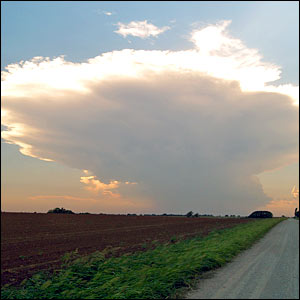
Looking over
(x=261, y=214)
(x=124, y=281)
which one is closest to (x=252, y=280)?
(x=124, y=281)

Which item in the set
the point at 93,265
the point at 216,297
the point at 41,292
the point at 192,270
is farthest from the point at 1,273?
the point at 216,297

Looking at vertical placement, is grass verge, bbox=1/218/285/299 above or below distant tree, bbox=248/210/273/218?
above

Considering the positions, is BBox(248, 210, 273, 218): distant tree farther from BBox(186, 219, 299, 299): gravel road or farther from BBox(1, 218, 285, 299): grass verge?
BBox(1, 218, 285, 299): grass verge

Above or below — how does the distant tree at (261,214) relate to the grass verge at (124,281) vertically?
below

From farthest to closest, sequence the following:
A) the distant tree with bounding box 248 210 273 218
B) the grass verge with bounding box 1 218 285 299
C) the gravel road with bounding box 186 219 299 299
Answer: the distant tree with bounding box 248 210 273 218
the grass verge with bounding box 1 218 285 299
the gravel road with bounding box 186 219 299 299

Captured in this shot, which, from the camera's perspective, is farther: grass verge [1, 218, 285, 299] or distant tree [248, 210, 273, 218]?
distant tree [248, 210, 273, 218]

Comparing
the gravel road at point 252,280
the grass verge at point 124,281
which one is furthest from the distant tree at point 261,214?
the grass verge at point 124,281

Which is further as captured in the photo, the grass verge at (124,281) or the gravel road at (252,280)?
the grass verge at (124,281)

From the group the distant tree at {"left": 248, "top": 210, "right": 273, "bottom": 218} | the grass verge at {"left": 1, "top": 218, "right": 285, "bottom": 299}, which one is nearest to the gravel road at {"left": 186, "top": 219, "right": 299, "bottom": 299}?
the grass verge at {"left": 1, "top": 218, "right": 285, "bottom": 299}

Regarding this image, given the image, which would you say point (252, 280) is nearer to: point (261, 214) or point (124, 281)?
point (124, 281)

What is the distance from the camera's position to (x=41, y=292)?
874cm

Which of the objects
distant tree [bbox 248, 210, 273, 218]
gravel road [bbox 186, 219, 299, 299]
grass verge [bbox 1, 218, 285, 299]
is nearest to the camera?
gravel road [bbox 186, 219, 299, 299]

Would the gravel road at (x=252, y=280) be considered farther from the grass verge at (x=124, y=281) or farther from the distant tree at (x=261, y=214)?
the distant tree at (x=261, y=214)

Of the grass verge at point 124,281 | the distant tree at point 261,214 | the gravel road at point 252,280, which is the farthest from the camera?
the distant tree at point 261,214
